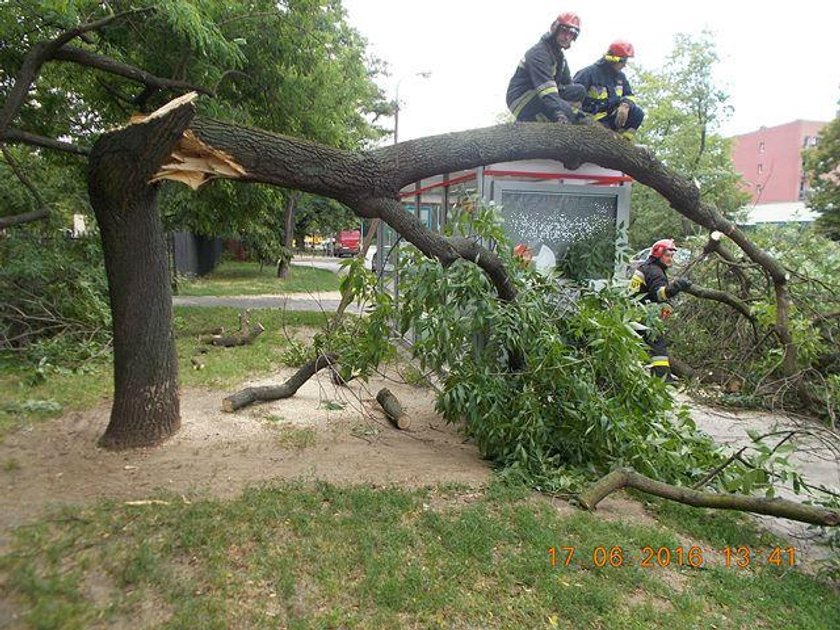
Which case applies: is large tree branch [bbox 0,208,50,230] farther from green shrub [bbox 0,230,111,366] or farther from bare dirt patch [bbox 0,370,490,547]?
bare dirt patch [bbox 0,370,490,547]

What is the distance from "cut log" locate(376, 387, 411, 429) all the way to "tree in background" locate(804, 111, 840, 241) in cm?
2844

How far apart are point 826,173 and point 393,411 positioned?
31385 millimetres

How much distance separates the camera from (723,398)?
21.2ft

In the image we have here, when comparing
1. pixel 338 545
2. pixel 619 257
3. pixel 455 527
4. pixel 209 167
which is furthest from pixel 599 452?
pixel 209 167

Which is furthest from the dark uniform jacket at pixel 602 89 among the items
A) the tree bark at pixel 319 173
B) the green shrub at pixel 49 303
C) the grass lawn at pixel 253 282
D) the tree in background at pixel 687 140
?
the tree in background at pixel 687 140

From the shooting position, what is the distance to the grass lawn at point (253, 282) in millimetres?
15750

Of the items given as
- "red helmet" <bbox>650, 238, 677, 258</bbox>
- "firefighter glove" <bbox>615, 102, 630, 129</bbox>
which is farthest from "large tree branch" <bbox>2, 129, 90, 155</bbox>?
"red helmet" <bbox>650, 238, 677, 258</bbox>

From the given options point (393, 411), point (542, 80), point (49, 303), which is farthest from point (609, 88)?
point (49, 303)

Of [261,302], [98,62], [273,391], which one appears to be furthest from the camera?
[261,302]

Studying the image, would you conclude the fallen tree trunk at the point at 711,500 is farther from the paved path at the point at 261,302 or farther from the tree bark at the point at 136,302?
the paved path at the point at 261,302

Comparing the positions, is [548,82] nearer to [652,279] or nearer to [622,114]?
[622,114]

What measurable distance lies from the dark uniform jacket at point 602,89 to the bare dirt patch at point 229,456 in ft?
12.0

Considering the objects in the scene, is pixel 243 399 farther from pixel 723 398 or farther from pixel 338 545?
pixel 723 398

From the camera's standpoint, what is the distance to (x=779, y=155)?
45.8 m
